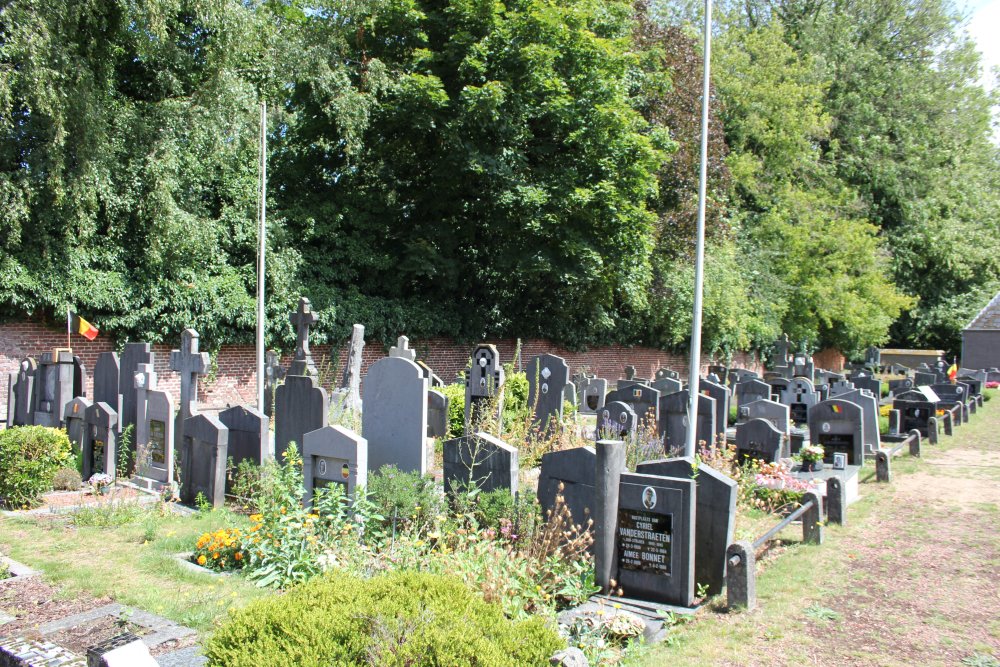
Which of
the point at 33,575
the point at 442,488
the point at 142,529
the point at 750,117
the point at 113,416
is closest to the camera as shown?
the point at 33,575

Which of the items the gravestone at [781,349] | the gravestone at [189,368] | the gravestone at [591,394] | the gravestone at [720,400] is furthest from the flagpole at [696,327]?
the gravestone at [781,349]

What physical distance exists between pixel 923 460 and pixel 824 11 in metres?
37.8

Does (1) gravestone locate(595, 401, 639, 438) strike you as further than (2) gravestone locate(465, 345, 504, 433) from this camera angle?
No

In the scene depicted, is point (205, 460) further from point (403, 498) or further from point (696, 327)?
point (696, 327)

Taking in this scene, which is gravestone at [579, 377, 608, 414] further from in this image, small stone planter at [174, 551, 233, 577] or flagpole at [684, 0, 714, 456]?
small stone planter at [174, 551, 233, 577]

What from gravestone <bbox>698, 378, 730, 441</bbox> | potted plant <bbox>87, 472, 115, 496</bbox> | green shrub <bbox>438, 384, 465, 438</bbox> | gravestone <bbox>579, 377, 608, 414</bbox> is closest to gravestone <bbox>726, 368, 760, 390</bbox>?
gravestone <bbox>579, 377, 608, 414</bbox>

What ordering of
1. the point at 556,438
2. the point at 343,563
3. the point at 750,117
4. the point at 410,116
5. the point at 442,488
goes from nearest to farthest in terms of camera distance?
the point at 343,563, the point at 442,488, the point at 556,438, the point at 410,116, the point at 750,117

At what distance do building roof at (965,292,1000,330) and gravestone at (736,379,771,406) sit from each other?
1355 inches

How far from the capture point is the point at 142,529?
8.22 metres

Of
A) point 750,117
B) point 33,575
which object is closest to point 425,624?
point 33,575

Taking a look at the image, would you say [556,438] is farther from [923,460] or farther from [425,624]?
[425,624]

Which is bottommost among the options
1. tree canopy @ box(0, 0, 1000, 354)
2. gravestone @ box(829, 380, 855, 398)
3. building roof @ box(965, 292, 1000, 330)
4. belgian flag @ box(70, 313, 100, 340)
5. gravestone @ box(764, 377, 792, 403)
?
gravestone @ box(829, 380, 855, 398)

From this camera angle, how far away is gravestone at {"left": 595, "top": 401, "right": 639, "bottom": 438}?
1195 cm

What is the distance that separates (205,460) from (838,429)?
379 inches
